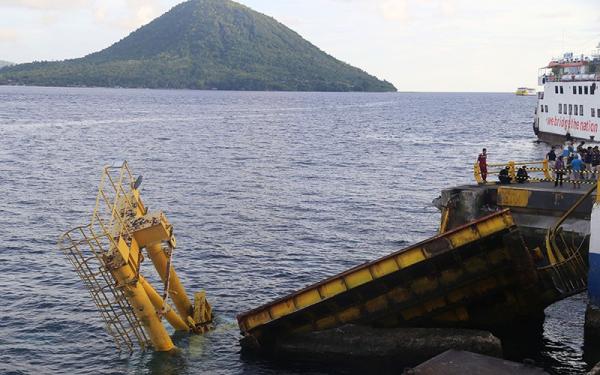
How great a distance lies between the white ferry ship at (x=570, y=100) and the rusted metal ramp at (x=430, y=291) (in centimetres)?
4944

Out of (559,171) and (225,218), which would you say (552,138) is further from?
(559,171)

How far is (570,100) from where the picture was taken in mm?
73062

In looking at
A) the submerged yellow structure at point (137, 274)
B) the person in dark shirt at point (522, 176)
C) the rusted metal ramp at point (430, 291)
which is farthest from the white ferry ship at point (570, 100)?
the submerged yellow structure at point (137, 274)

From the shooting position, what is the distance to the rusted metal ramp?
20.6 meters

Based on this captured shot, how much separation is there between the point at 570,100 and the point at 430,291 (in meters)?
58.8

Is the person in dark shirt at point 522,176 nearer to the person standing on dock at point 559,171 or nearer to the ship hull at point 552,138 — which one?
the person standing on dock at point 559,171

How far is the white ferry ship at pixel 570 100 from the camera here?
67.5 m

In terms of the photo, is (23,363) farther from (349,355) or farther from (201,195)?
(201,195)

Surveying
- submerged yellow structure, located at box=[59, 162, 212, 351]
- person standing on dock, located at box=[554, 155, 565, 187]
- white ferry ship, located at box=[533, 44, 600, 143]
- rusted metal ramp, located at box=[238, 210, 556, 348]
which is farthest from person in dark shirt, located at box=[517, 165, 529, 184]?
white ferry ship, located at box=[533, 44, 600, 143]

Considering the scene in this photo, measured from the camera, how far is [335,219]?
43.1m

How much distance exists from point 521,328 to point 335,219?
21283 millimetres

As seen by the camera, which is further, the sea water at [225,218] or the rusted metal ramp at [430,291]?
the sea water at [225,218]

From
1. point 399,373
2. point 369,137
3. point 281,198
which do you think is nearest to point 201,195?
point 281,198

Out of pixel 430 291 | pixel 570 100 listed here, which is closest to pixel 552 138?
pixel 570 100
